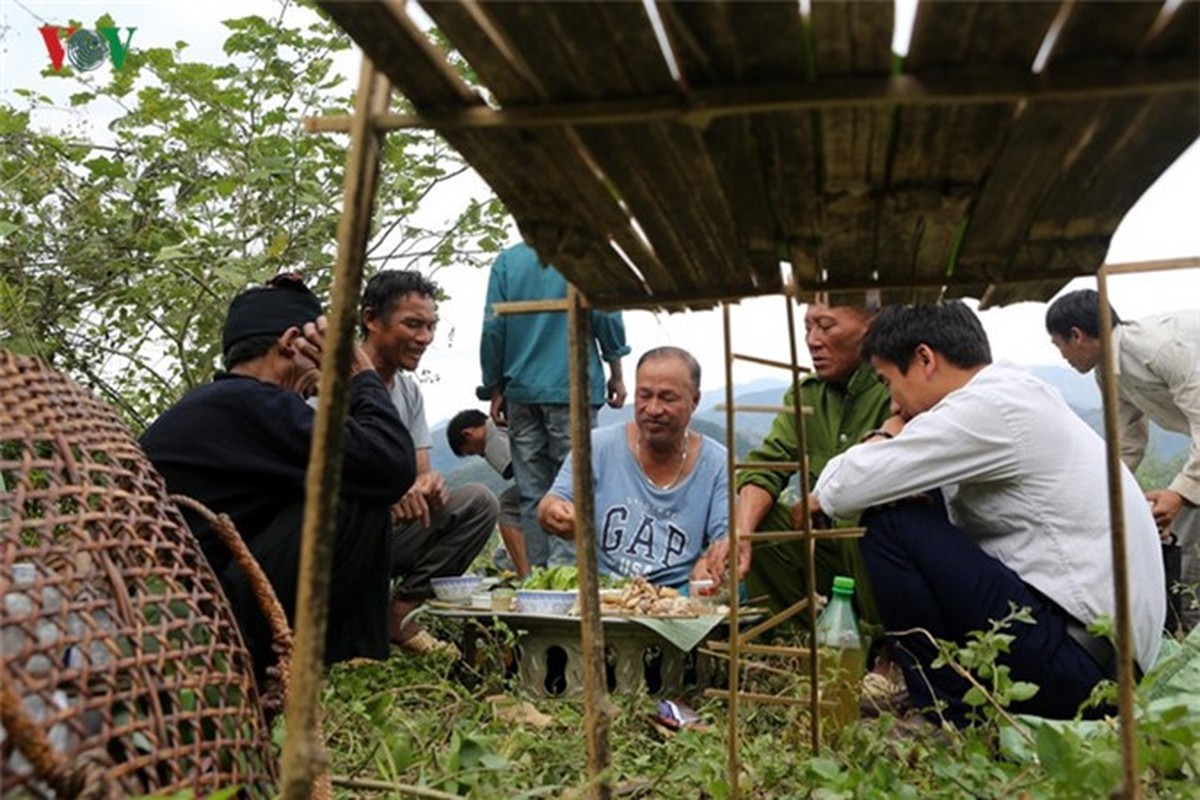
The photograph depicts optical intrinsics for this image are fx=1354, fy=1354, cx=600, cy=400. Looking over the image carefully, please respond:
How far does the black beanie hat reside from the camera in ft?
10.6

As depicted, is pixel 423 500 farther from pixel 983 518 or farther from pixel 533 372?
pixel 983 518

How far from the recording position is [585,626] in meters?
2.04

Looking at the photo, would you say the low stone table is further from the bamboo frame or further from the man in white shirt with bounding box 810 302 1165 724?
the bamboo frame

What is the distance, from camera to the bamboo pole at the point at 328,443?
133 centimetres

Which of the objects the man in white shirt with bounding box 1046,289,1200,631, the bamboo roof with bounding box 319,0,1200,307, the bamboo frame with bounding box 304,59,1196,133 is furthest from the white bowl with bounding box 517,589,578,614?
the bamboo frame with bounding box 304,59,1196,133

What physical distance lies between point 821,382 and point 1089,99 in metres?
3.25

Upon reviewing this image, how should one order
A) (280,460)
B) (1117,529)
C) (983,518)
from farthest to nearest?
1. (983,518)
2. (280,460)
3. (1117,529)

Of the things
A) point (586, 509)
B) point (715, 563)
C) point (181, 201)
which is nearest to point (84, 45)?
point (181, 201)

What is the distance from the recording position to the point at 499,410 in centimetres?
568

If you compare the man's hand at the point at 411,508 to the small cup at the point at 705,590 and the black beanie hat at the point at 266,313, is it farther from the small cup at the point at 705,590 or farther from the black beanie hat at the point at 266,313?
the black beanie hat at the point at 266,313

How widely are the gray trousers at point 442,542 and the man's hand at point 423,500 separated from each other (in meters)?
0.04

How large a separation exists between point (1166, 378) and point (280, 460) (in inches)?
128

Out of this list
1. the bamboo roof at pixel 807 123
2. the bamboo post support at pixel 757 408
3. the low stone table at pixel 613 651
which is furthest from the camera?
the low stone table at pixel 613 651

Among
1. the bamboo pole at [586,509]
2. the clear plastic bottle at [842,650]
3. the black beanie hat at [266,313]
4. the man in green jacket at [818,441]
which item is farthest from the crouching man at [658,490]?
the bamboo pole at [586,509]
